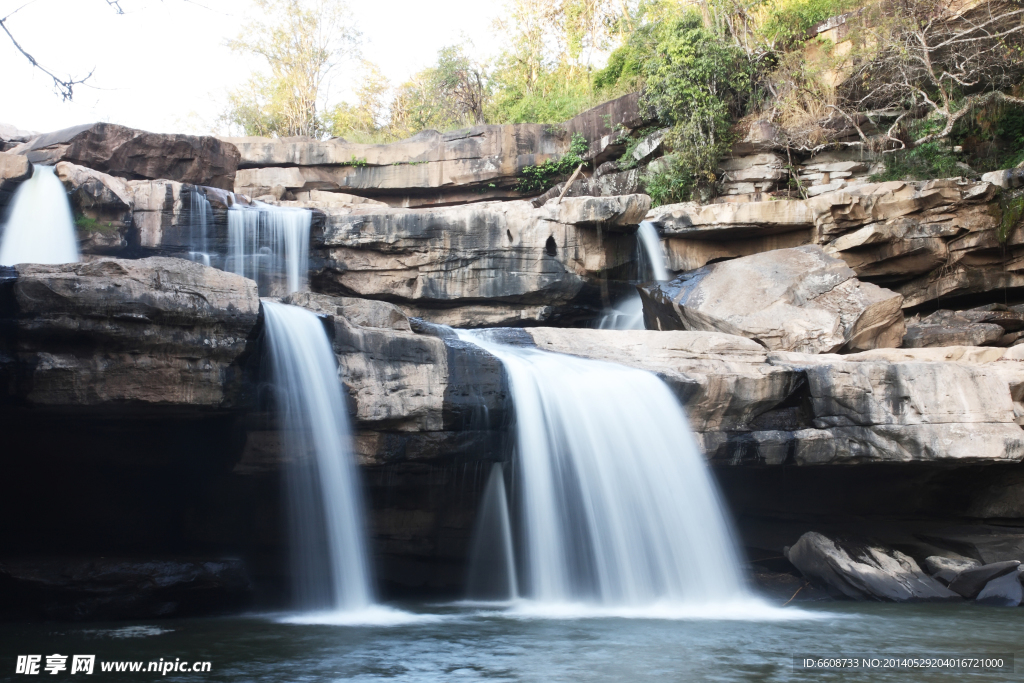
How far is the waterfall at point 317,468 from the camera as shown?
269 inches

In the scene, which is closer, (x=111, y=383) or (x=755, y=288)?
(x=111, y=383)

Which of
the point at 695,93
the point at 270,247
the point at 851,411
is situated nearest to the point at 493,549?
the point at 851,411

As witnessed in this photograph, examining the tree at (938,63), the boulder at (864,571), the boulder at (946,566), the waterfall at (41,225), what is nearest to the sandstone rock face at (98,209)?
the waterfall at (41,225)

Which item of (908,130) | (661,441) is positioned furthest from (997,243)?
(661,441)

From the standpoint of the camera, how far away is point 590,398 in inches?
316

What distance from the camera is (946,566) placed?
830 centimetres

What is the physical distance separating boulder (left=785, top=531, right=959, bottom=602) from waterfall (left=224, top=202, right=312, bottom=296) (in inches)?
329

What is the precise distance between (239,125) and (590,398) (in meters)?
27.3

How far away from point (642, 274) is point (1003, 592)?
718cm

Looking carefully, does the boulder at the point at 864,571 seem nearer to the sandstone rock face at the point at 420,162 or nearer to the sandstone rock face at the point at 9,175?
the sandstone rock face at the point at 9,175

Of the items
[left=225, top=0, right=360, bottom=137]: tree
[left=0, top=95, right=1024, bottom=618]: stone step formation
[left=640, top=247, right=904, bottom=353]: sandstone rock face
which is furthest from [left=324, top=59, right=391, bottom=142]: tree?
[left=640, top=247, right=904, bottom=353]: sandstone rock face

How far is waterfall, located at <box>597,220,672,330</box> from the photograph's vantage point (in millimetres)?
12906

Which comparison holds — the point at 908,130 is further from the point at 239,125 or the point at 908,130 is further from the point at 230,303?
the point at 239,125

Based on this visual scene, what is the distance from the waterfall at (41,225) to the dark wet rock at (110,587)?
5.74 metres
